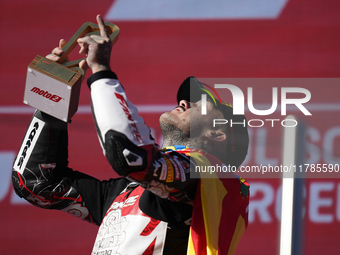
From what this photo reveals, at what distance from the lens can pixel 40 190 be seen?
109 centimetres

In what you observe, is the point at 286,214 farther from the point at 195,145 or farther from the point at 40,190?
the point at 40,190

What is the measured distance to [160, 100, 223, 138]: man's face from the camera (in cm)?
111

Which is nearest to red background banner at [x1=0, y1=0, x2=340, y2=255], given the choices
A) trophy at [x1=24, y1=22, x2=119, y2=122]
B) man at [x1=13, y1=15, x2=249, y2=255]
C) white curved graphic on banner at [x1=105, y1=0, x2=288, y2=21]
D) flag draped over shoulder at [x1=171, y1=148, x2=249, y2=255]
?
white curved graphic on banner at [x1=105, y1=0, x2=288, y2=21]

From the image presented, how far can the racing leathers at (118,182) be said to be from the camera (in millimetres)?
720

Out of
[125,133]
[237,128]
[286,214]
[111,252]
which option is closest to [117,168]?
[125,133]

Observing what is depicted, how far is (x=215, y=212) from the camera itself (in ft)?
2.88

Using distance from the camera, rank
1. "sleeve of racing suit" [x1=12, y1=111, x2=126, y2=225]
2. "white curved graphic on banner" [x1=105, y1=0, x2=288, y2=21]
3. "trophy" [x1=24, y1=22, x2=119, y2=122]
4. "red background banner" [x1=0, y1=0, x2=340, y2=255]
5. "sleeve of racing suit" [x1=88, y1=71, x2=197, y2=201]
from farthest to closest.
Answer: "white curved graphic on banner" [x1=105, y1=0, x2=288, y2=21] → "red background banner" [x1=0, y1=0, x2=340, y2=255] → "sleeve of racing suit" [x1=12, y1=111, x2=126, y2=225] → "trophy" [x1=24, y1=22, x2=119, y2=122] → "sleeve of racing suit" [x1=88, y1=71, x2=197, y2=201]

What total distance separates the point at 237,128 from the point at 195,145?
0.20m

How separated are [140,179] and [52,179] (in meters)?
0.49

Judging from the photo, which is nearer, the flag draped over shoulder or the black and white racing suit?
the black and white racing suit

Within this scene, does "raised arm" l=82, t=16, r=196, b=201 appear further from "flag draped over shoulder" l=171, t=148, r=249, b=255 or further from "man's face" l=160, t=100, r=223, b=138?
"man's face" l=160, t=100, r=223, b=138

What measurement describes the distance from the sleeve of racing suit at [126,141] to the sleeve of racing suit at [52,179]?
402 mm

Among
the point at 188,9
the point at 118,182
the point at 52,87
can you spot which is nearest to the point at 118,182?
the point at 118,182

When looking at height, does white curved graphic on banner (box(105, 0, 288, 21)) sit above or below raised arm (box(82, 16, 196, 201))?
above
